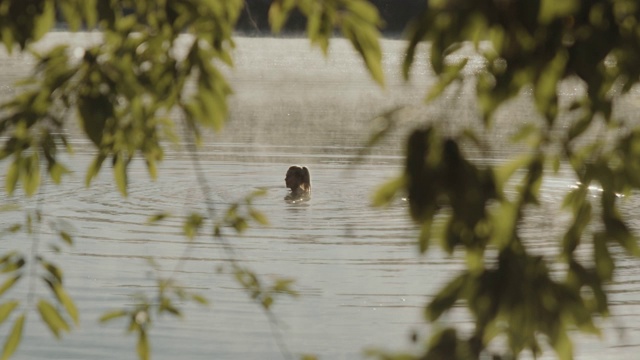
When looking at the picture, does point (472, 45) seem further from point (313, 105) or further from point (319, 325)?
point (313, 105)

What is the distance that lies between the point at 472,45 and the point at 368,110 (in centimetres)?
2256

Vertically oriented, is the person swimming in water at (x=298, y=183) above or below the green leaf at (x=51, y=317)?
below

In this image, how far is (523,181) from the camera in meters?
2.17

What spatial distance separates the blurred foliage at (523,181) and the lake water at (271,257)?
68mm

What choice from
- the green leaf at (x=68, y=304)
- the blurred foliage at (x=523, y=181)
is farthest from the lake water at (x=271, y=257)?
the green leaf at (x=68, y=304)

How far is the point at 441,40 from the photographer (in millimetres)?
2010

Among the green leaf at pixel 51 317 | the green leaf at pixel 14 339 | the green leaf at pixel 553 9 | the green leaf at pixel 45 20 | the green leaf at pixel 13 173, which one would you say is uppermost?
the green leaf at pixel 553 9

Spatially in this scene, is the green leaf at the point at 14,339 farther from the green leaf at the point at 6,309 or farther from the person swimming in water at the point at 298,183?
the person swimming in water at the point at 298,183

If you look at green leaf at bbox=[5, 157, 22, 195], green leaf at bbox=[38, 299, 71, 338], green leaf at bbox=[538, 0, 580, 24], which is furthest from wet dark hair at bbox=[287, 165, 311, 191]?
green leaf at bbox=[538, 0, 580, 24]

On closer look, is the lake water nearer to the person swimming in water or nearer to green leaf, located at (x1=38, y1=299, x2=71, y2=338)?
the person swimming in water

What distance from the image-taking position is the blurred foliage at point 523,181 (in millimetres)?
2012

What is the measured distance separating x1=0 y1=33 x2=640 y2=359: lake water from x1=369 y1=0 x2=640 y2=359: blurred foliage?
0.07 meters

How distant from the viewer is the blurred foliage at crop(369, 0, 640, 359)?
2.01 metres

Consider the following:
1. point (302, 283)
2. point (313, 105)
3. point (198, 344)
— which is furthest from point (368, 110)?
point (198, 344)
